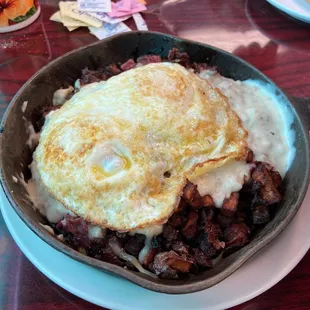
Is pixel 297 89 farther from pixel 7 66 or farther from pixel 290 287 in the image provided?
pixel 7 66

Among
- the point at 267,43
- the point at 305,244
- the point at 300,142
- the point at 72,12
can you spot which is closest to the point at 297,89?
the point at 267,43

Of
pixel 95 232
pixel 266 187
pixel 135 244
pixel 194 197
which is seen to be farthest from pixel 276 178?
pixel 95 232

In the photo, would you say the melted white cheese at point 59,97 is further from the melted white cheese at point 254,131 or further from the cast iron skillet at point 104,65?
the melted white cheese at point 254,131

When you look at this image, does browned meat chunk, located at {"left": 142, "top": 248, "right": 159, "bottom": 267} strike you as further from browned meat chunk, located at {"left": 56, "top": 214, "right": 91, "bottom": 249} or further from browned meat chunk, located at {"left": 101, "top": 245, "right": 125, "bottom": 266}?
browned meat chunk, located at {"left": 56, "top": 214, "right": 91, "bottom": 249}

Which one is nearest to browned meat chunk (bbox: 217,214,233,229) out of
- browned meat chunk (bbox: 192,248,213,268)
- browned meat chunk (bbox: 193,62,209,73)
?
browned meat chunk (bbox: 192,248,213,268)

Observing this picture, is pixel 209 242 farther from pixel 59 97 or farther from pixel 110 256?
pixel 59 97

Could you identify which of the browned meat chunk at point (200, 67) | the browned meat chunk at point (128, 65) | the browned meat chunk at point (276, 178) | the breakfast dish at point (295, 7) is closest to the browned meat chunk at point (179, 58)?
the browned meat chunk at point (200, 67)
